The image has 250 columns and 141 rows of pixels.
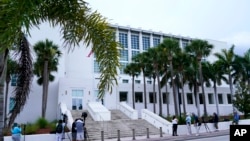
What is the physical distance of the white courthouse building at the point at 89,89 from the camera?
3762 centimetres

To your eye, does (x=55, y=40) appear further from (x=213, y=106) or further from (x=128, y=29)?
(x=213, y=106)

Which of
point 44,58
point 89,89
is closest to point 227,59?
point 89,89

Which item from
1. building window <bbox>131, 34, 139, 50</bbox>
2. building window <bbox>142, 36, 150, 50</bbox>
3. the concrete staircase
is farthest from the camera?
building window <bbox>142, 36, 150, 50</bbox>

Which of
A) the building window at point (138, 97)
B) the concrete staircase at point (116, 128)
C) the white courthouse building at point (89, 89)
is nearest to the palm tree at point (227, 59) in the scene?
the white courthouse building at point (89, 89)

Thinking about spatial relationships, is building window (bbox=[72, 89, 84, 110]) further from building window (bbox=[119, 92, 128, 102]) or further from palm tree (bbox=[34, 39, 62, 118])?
building window (bbox=[119, 92, 128, 102])

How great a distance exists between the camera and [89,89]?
130ft

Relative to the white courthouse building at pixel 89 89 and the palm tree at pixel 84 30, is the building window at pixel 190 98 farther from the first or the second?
the palm tree at pixel 84 30

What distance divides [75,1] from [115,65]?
4.89 ft

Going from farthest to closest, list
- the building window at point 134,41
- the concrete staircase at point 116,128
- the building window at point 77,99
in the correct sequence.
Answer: the building window at point 134,41 < the building window at point 77,99 < the concrete staircase at point 116,128

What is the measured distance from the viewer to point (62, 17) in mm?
5797

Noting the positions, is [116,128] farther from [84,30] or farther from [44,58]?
[84,30]

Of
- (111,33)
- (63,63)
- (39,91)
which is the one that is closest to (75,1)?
(111,33)

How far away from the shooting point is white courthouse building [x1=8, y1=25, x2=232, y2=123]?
37625mm

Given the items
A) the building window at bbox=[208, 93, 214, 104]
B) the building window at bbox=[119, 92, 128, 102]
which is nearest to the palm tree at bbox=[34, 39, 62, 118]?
the building window at bbox=[119, 92, 128, 102]
